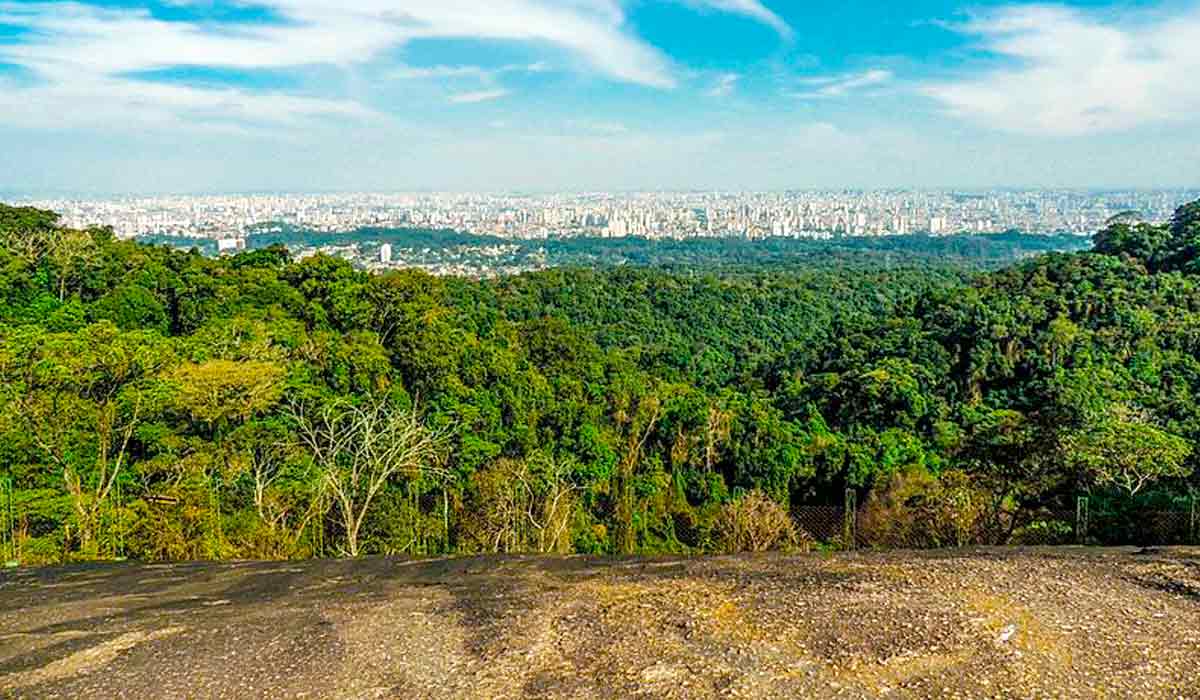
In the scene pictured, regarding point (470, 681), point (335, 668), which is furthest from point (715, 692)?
point (335, 668)

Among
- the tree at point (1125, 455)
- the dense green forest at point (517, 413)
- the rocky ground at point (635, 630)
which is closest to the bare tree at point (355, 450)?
the dense green forest at point (517, 413)

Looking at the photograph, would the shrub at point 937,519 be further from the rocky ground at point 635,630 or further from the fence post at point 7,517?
the fence post at point 7,517

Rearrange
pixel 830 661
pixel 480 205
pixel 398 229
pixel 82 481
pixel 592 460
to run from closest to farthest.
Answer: pixel 830 661
pixel 82 481
pixel 592 460
pixel 398 229
pixel 480 205

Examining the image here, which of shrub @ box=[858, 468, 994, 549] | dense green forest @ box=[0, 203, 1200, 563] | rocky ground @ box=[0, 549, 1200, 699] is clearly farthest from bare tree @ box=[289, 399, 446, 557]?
rocky ground @ box=[0, 549, 1200, 699]

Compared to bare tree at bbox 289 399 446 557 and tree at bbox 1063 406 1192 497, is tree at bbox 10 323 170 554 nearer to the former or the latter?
bare tree at bbox 289 399 446 557

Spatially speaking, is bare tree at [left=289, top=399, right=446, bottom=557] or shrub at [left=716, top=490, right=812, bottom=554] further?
bare tree at [left=289, top=399, right=446, bottom=557]

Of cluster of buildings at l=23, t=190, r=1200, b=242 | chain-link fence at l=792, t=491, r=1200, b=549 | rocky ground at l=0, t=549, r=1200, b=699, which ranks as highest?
cluster of buildings at l=23, t=190, r=1200, b=242

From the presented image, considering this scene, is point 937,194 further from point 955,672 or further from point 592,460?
point 955,672
